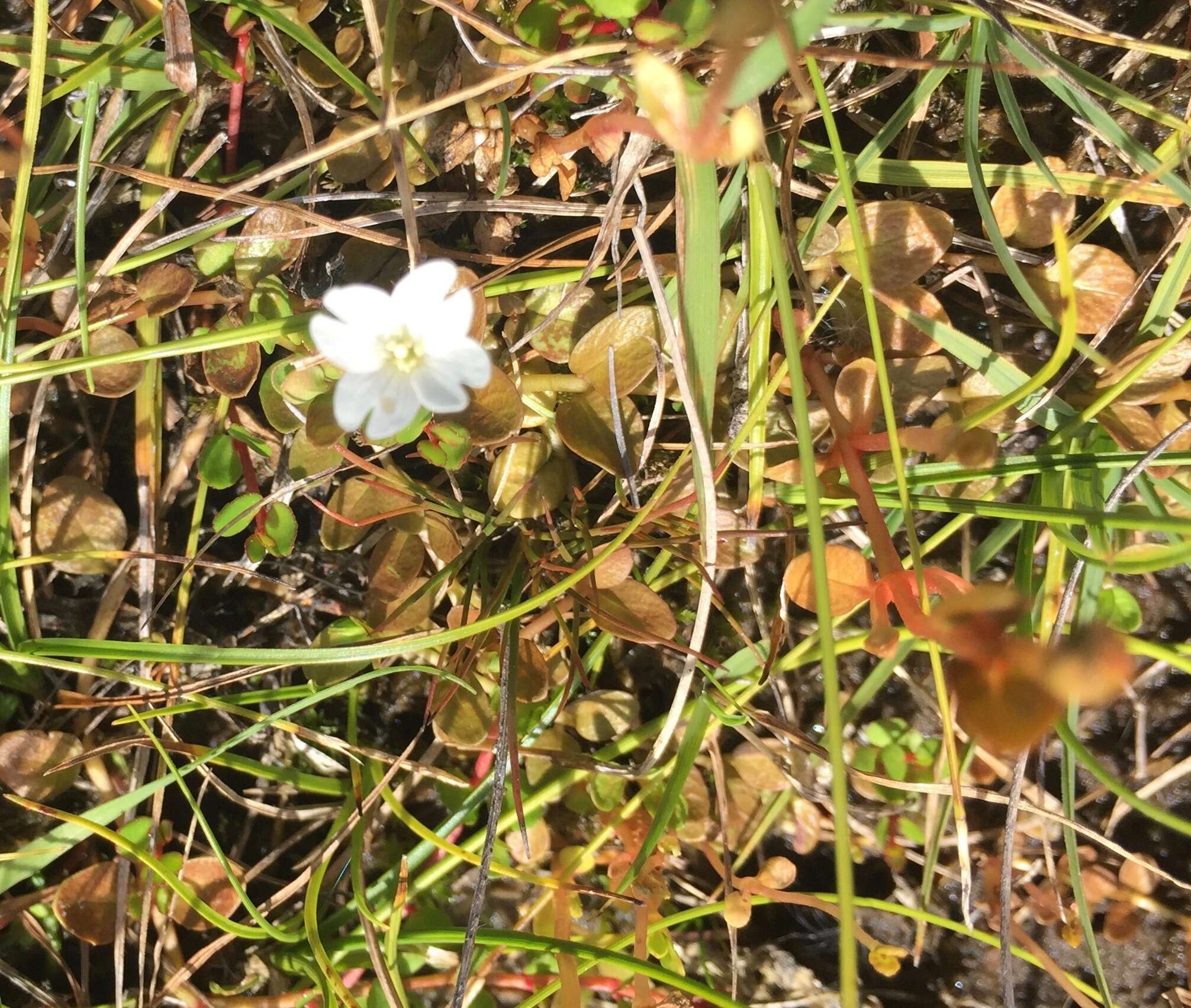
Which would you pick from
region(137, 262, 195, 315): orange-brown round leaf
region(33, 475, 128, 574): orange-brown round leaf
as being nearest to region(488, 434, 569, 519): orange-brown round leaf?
region(137, 262, 195, 315): orange-brown round leaf

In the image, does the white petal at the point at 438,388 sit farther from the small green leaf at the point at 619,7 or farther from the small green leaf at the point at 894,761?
the small green leaf at the point at 894,761

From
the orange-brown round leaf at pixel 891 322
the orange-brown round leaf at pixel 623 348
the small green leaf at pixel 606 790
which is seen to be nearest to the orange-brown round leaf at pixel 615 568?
the orange-brown round leaf at pixel 623 348

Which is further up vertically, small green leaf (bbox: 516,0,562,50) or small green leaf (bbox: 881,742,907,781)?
small green leaf (bbox: 516,0,562,50)

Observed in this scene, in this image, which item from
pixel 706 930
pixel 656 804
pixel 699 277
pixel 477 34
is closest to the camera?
pixel 699 277

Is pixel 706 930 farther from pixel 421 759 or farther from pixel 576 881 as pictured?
pixel 421 759

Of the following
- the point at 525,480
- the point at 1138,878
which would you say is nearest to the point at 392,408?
the point at 525,480

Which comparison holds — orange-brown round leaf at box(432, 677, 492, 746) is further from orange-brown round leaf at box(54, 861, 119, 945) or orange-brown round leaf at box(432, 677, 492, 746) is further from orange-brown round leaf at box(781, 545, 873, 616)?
orange-brown round leaf at box(54, 861, 119, 945)

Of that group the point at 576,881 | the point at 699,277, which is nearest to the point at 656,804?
the point at 576,881
